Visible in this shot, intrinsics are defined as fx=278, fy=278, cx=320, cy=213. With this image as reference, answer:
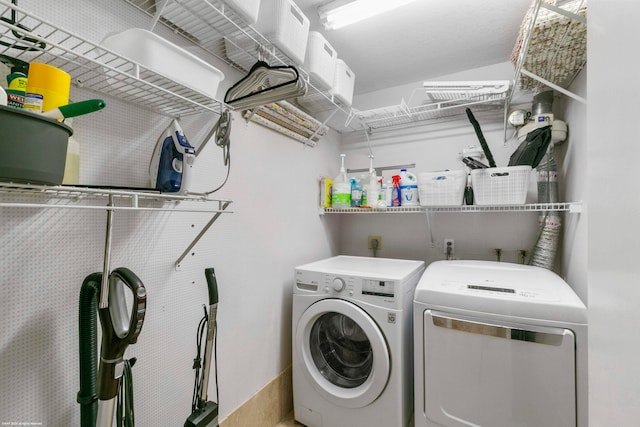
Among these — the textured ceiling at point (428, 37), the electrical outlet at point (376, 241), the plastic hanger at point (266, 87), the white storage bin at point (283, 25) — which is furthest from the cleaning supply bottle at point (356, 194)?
the plastic hanger at point (266, 87)

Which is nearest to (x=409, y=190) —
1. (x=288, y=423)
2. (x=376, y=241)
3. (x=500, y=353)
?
(x=376, y=241)

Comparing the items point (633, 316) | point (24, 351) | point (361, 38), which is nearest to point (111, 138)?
point (24, 351)

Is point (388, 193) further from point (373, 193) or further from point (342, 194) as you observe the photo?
point (342, 194)

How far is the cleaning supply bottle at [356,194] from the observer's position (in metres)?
2.22

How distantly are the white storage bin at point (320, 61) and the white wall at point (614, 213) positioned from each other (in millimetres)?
1162

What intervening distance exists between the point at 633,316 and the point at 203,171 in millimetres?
1423

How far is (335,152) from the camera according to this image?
8.57 feet

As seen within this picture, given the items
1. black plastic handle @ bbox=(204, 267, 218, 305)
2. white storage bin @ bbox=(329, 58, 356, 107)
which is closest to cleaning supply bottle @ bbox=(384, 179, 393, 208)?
white storage bin @ bbox=(329, 58, 356, 107)

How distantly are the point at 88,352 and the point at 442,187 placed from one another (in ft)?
6.17

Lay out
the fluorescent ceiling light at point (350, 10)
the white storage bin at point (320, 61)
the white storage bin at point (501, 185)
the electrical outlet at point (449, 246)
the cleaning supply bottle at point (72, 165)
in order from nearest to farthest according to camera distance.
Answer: the cleaning supply bottle at point (72, 165) < the fluorescent ceiling light at point (350, 10) < the white storage bin at point (320, 61) < the white storage bin at point (501, 185) < the electrical outlet at point (449, 246)

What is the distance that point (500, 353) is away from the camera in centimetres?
126

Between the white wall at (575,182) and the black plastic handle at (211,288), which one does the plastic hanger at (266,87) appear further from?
the white wall at (575,182)

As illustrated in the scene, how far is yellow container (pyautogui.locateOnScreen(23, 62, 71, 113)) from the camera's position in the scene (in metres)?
0.64

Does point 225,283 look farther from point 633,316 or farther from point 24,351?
point 633,316
